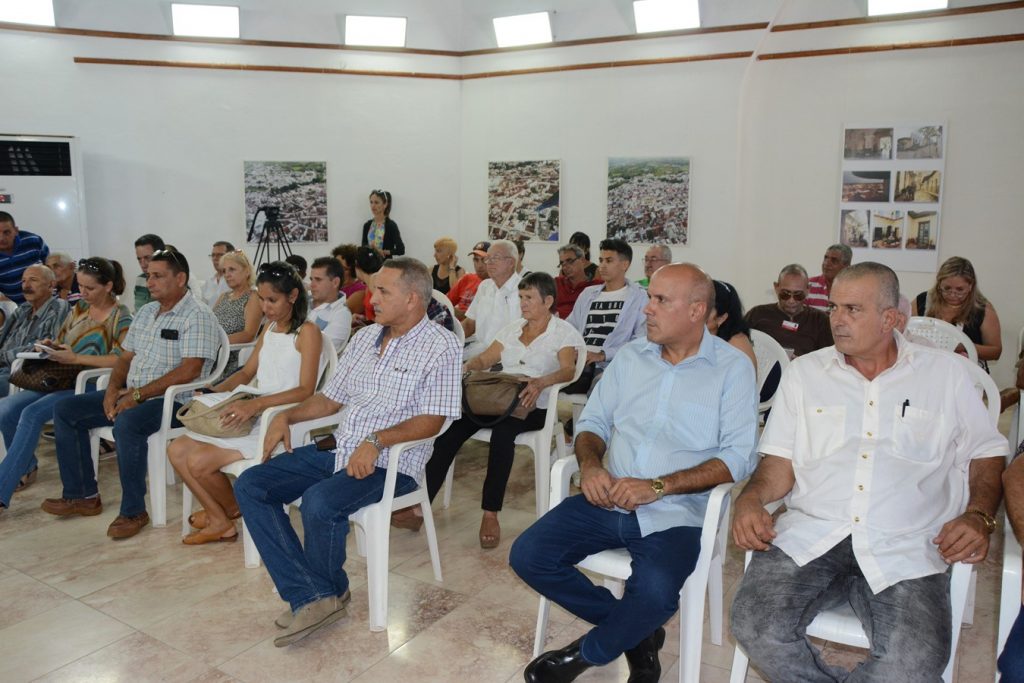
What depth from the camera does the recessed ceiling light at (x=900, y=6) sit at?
6227 millimetres

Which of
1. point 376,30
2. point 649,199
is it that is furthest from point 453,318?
point 376,30

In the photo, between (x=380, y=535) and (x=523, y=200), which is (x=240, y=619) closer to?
(x=380, y=535)

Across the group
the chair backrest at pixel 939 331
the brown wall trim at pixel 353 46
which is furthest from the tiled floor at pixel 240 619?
the brown wall trim at pixel 353 46

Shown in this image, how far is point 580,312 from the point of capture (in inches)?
189

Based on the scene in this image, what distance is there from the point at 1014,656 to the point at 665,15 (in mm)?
6553

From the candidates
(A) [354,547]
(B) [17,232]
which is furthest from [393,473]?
(B) [17,232]

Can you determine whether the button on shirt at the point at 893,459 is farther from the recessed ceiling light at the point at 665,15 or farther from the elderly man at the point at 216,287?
the recessed ceiling light at the point at 665,15

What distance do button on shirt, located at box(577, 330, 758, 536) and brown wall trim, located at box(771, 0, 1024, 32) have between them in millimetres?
5268

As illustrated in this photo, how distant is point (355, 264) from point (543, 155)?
2.80m

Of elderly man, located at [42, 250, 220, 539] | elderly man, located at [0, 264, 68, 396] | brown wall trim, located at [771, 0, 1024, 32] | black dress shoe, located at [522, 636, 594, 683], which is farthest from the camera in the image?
brown wall trim, located at [771, 0, 1024, 32]

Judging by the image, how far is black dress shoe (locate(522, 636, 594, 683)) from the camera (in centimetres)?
233

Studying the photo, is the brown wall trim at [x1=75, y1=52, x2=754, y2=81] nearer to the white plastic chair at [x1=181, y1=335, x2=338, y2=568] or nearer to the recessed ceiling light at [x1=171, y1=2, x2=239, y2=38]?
the recessed ceiling light at [x1=171, y1=2, x2=239, y2=38]

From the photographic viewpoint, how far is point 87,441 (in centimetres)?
379

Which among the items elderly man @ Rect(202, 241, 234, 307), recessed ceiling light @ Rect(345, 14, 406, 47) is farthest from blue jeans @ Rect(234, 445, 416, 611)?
recessed ceiling light @ Rect(345, 14, 406, 47)
